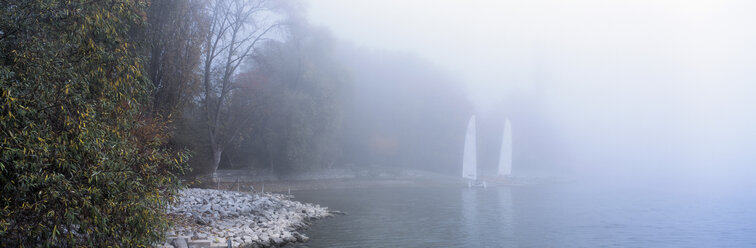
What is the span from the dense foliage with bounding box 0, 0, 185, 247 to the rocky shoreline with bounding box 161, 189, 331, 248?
379cm

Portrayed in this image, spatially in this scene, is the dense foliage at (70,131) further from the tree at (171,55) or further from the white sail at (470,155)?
the white sail at (470,155)

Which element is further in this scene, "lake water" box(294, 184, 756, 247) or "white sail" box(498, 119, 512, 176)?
"white sail" box(498, 119, 512, 176)

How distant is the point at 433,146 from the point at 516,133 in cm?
3336

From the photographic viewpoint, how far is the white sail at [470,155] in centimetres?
6850

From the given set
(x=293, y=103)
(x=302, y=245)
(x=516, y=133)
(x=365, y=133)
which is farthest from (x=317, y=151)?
(x=516, y=133)

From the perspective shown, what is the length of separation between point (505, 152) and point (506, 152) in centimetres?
15

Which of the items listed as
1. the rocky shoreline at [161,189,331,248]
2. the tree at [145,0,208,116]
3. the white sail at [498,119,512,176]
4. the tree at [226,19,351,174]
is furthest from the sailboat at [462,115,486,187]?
the tree at [145,0,208,116]

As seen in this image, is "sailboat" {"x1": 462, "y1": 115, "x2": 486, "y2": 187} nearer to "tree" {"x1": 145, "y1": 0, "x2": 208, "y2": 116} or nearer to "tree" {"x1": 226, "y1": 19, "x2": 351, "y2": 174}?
"tree" {"x1": 226, "y1": 19, "x2": 351, "y2": 174}

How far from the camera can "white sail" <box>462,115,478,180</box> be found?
225 feet

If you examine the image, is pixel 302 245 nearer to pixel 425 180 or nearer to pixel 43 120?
pixel 43 120

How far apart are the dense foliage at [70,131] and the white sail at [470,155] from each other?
6043cm

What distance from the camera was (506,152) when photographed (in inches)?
3012

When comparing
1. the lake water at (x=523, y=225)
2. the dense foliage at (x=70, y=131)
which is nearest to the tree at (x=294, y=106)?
the lake water at (x=523, y=225)

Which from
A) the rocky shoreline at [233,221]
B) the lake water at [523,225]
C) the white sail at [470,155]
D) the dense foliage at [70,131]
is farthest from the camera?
the white sail at [470,155]
